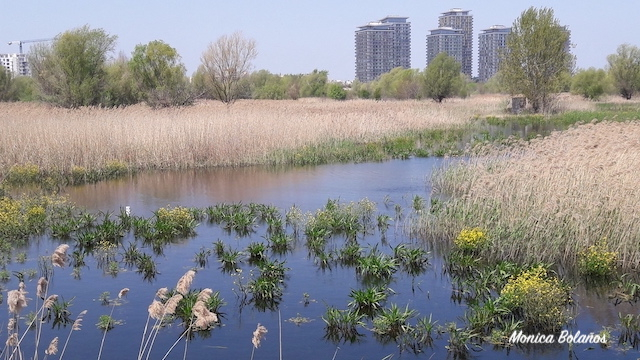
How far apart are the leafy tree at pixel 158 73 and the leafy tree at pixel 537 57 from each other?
65.8 feet

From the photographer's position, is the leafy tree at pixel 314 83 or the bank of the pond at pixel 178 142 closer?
the bank of the pond at pixel 178 142

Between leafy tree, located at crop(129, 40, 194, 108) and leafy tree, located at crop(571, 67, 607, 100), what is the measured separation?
37.3 meters

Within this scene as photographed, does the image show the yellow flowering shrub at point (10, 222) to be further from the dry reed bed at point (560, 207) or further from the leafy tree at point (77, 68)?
the leafy tree at point (77, 68)

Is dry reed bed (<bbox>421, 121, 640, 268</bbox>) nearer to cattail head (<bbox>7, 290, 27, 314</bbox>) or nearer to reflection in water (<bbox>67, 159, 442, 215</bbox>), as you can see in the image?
reflection in water (<bbox>67, 159, 442, 215</bbox>)

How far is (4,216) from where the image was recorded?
10922 mm

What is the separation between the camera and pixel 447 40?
12425 centimetres

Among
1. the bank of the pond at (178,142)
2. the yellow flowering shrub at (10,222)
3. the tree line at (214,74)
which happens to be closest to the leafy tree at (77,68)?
the tree line at (214,74)

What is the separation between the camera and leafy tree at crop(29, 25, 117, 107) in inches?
1224

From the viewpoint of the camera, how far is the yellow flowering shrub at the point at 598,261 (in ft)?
27.1

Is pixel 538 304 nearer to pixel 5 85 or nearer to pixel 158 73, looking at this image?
pixel 158 73

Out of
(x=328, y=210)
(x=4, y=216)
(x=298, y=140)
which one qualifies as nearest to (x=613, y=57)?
(x=298, y=140)

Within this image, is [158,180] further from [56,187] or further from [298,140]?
[298,140]

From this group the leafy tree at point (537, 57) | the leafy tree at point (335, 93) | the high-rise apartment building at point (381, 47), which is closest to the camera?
the leafy tree at point (537, 57)

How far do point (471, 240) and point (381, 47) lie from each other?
A: 125 m
